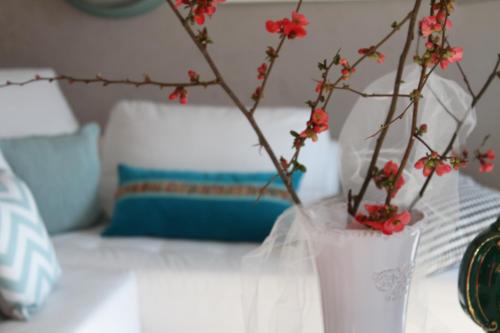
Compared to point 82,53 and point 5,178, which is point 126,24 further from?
point 5,178

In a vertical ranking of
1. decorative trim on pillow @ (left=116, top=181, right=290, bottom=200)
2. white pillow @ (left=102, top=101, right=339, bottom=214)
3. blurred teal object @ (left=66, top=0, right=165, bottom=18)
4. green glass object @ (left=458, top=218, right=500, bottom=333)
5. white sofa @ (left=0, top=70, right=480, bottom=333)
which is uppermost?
blurred teal object @ (left=66, top=0, right=165, bottom=18)

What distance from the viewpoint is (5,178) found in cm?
133

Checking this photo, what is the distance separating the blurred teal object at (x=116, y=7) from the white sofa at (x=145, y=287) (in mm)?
594

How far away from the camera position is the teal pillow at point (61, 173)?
69.7 inches

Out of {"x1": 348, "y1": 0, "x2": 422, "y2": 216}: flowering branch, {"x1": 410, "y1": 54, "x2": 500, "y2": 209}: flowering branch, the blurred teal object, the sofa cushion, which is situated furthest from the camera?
the blurred teal object

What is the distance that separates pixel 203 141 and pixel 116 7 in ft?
2.59

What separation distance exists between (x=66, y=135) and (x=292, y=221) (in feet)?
4.17

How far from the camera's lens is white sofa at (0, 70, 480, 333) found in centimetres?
121

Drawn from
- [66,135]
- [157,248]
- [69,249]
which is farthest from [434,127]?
[66,135]

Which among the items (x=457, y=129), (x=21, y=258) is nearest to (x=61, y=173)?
(x=21, y=258)

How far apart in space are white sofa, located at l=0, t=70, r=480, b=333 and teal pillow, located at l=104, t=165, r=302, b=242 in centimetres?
3

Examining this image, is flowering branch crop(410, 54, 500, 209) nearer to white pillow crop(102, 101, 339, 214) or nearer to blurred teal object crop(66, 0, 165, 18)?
white pillow crop(102, 101, 339, 214)

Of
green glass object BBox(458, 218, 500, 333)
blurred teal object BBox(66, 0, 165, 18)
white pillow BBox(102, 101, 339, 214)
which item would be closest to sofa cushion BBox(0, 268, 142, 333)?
white pillow BBox(102, 101, 339, 214)

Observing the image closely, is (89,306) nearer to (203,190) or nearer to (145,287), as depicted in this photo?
(145,287)
